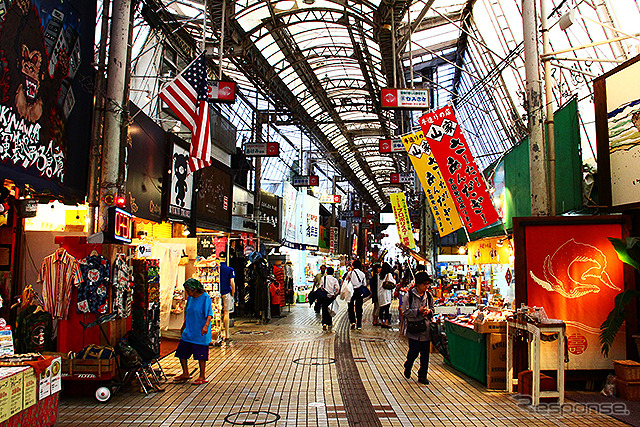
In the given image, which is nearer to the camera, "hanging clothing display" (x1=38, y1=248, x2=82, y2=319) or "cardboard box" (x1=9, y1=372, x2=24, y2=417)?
"cardboard box" (x1=9, y1=372, x2=24, y2=417)

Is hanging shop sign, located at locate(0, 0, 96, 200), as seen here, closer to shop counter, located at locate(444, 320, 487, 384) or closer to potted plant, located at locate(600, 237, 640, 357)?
shop counter, located at locate(444, 320, 487, 384)

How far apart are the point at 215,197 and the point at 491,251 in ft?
25.2

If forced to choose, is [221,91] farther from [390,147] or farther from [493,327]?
[390,147]

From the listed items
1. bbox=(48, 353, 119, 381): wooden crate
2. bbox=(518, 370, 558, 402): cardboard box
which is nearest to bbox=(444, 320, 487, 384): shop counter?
bbox=(518, 370, 558, 402): cardboard box

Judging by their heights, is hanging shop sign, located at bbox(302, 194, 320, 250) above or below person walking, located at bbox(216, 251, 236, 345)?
above

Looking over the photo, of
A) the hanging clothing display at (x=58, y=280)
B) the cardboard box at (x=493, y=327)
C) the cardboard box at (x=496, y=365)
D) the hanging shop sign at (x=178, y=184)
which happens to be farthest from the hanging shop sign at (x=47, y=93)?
the cardboard box at (x=496, y=365)

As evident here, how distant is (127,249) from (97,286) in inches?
32.7

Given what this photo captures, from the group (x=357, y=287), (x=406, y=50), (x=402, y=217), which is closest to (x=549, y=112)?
(x=357, y=287)

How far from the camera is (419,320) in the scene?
699cm

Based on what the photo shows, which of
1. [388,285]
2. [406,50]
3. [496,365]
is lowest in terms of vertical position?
[496,365]

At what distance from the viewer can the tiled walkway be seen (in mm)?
5281

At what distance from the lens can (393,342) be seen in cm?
1112

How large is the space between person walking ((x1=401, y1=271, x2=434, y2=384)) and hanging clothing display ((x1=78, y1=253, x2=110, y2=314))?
402 cm

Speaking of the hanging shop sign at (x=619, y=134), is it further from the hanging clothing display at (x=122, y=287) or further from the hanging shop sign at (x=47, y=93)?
the hanging shop sign at (x=47, y=93)
